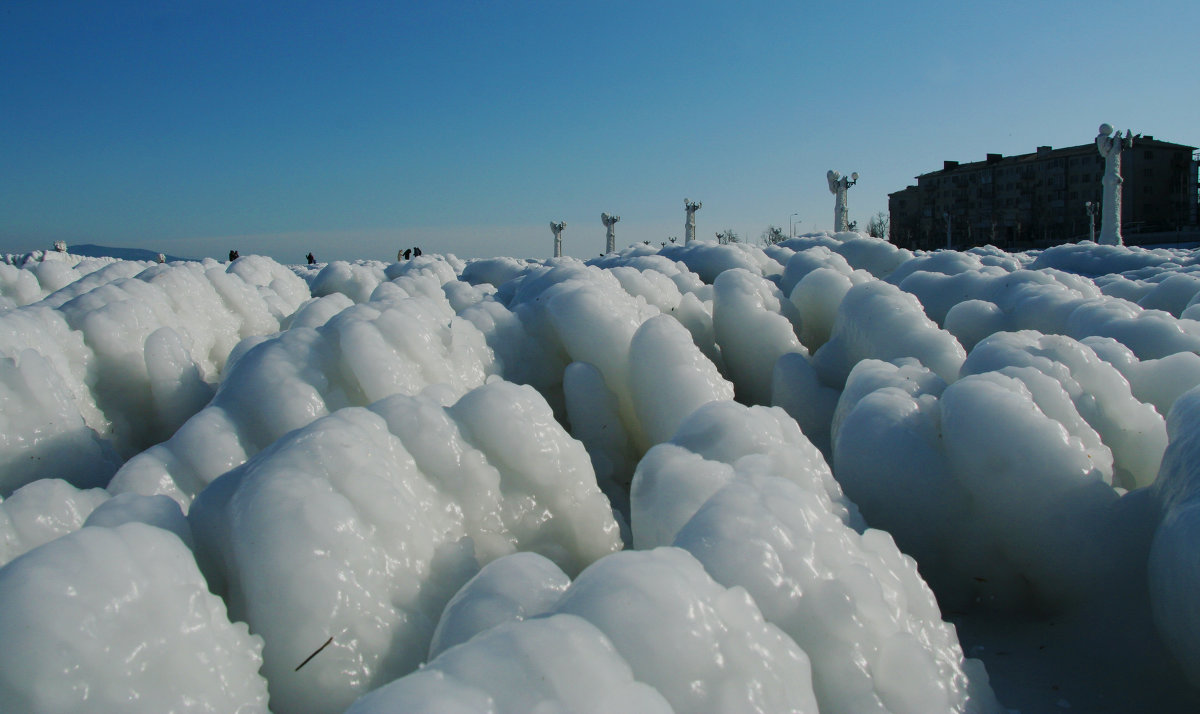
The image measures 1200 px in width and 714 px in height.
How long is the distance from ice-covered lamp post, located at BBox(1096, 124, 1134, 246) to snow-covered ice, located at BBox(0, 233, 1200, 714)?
13547 mm

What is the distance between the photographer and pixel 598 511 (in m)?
2.37

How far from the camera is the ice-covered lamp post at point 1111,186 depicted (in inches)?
607

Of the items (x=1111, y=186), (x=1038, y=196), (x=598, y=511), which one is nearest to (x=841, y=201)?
(x=1111, y=186)

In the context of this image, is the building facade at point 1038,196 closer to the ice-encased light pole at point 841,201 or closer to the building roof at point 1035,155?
the building roof at point 1035,155

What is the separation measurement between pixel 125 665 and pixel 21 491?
1.13 metres

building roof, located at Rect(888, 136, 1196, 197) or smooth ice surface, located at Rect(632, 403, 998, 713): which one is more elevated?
building roof, located at Rect(888, 136, 1196, 197)

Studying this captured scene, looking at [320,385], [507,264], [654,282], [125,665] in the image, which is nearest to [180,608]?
[125,665]

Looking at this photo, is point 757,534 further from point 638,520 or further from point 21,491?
point 21,491

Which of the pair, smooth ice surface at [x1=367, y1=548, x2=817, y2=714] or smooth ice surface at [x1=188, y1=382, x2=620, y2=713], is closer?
smooth ice surface at [x1=367, y1=548, x2=817, y2=714]

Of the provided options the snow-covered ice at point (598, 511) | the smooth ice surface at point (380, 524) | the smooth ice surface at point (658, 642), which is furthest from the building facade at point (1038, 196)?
the smooth ice surface at point (658, 642)

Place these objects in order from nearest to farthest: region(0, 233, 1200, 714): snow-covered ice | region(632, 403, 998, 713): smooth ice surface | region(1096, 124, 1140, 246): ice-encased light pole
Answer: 1. region(0, 233, 1200, 714): snow-covered ice
2. region(632, 403, 998, 713): smooth ice surface
3. region(1096, 124, 1140, 246): ice-encased light pole

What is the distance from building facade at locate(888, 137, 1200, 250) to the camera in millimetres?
45312

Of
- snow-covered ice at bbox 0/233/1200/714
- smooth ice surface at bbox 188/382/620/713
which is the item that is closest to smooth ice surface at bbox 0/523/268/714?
snow-covered ice at bbox 0/233/1200/714

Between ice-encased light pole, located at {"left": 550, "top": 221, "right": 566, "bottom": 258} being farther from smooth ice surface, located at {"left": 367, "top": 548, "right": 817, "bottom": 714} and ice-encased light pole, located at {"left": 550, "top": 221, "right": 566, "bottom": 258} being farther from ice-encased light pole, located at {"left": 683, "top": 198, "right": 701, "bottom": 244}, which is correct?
smooth ice surface, located at {"left": 367, "top": 548, "right": 817, "bottom": 714}
